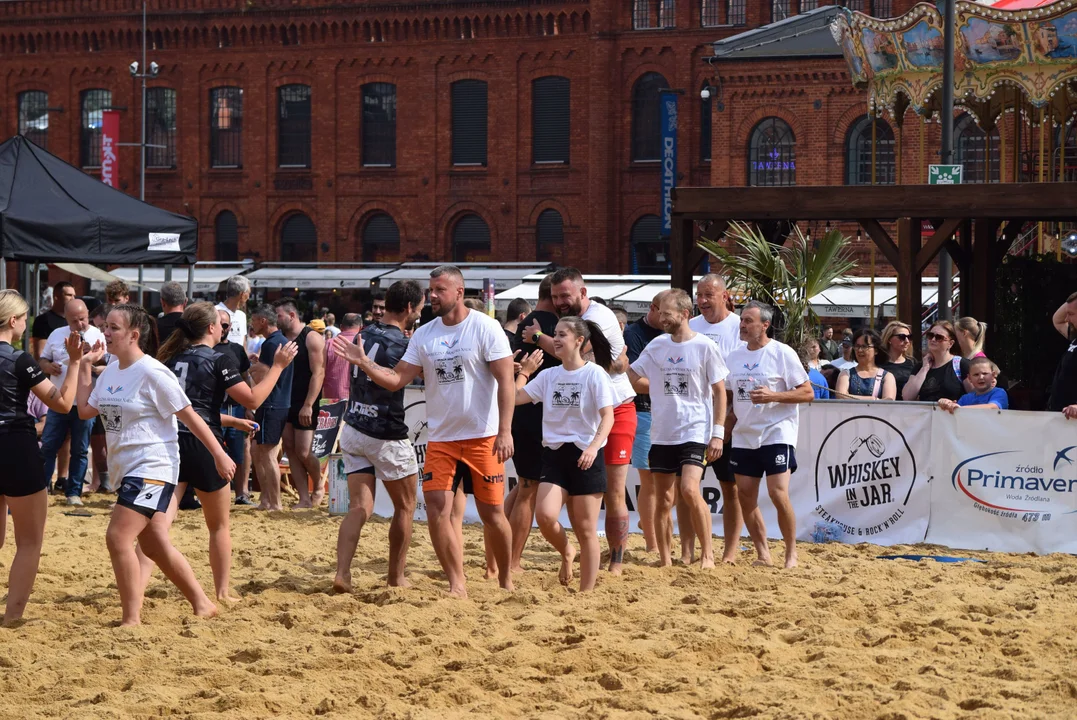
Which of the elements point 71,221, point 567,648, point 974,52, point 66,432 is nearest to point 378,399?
point 567,648

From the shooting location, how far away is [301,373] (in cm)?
1241

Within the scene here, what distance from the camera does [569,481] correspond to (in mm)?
8227

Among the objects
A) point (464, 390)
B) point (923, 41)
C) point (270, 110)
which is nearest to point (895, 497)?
point (464, 390)

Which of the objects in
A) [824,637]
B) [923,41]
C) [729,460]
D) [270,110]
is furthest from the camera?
[270,110]

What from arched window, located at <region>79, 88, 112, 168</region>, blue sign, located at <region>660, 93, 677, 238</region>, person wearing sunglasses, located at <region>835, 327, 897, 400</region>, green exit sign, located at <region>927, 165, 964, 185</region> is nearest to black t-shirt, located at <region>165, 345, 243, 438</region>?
person wearing sunglasses, located at <region>835, 327, 897, 400</region>

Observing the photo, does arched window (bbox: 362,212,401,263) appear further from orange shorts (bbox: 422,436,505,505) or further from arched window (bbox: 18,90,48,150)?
orange shorts (bbox: 422,436,505,505)

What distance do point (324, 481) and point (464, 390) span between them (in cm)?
625

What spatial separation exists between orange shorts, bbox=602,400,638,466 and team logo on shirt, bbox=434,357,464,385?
1371 mm

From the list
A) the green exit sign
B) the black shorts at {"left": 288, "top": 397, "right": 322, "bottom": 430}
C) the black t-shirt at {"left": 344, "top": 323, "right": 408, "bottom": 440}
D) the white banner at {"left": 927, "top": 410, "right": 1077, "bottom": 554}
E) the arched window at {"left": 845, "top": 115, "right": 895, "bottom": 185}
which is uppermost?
the arched window at {"left": 845, "top": 115, "right": 895, "bottom": 185}

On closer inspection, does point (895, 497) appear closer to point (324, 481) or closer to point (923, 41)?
point (324, 481)

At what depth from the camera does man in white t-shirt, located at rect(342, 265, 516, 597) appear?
778 cm

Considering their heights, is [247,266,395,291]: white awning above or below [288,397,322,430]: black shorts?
above

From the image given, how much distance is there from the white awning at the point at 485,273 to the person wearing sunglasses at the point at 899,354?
28733 millimetres

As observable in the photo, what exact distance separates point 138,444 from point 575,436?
2.55 meters
